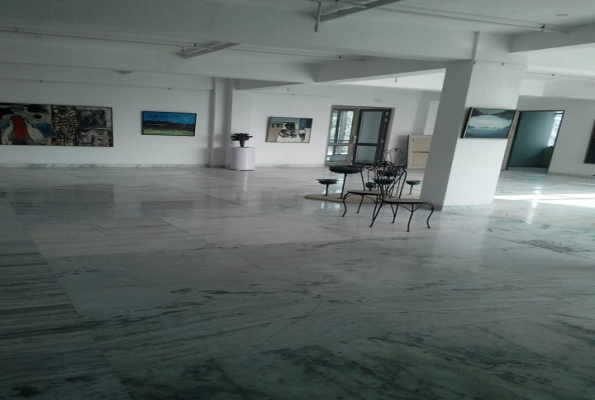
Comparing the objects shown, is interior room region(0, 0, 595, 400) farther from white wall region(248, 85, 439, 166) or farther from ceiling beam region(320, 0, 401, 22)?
white wall region(248, 85, 439, 166)

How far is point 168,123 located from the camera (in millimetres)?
13430

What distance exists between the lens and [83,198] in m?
7.83

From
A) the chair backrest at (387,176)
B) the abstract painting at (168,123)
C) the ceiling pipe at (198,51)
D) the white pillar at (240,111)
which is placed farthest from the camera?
the white pillar at (240,111)

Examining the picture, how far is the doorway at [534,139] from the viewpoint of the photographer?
1884 centimetres

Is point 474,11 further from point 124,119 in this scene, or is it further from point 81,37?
point 124,119

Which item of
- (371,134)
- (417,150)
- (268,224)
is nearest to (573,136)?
(417,150)

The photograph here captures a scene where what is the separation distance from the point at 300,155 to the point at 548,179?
28.2 ft

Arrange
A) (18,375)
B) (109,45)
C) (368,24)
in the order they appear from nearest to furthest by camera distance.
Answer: (18,375), (368,24), (109,45)

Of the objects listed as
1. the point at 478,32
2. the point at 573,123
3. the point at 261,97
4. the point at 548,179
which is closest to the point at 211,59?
the point at 261,97

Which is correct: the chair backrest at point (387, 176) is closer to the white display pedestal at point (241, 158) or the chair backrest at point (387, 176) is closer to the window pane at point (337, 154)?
the white display pedestal at point (241, 158)

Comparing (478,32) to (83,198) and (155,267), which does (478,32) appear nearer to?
(155,267)

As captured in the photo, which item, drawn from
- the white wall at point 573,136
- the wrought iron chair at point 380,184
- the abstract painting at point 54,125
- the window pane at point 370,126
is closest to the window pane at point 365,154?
the window pane at point 370,126

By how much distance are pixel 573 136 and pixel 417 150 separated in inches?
221

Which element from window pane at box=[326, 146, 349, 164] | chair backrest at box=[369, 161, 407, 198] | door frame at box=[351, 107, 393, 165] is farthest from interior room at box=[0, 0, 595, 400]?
door frame at box=[351, 107, 393, 165]
